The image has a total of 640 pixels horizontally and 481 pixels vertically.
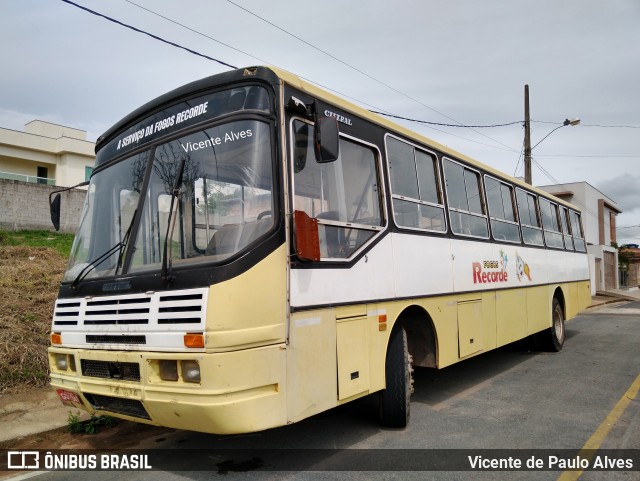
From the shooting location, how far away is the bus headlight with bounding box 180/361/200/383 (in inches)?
140

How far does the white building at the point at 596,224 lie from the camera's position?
37.5m

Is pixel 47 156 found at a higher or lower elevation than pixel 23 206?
higher

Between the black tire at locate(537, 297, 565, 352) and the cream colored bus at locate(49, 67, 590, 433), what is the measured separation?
5.43m

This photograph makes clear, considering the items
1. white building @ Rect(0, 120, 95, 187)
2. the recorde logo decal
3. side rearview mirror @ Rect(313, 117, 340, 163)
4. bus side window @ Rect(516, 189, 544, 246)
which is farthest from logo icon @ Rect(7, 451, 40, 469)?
white building @ Rect(0, 120, 95, 187)

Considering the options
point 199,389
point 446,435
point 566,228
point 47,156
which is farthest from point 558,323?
point 47,156

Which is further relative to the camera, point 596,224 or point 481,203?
point 596,224

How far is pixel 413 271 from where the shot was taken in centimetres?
566

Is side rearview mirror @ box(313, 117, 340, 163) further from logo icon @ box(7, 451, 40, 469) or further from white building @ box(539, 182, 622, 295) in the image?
white building @ box(539, 182, 622, 295)

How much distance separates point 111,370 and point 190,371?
921 millimetres

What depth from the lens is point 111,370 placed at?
13.4 feet

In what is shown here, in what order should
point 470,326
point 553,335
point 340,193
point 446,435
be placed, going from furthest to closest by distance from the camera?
point 553,335, point 470,326, point 446,435, point 340,193

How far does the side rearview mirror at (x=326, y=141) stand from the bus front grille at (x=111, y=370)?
2.16m

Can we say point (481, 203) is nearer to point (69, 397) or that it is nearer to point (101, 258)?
point (101, 258)

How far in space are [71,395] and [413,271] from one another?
3.59 m
